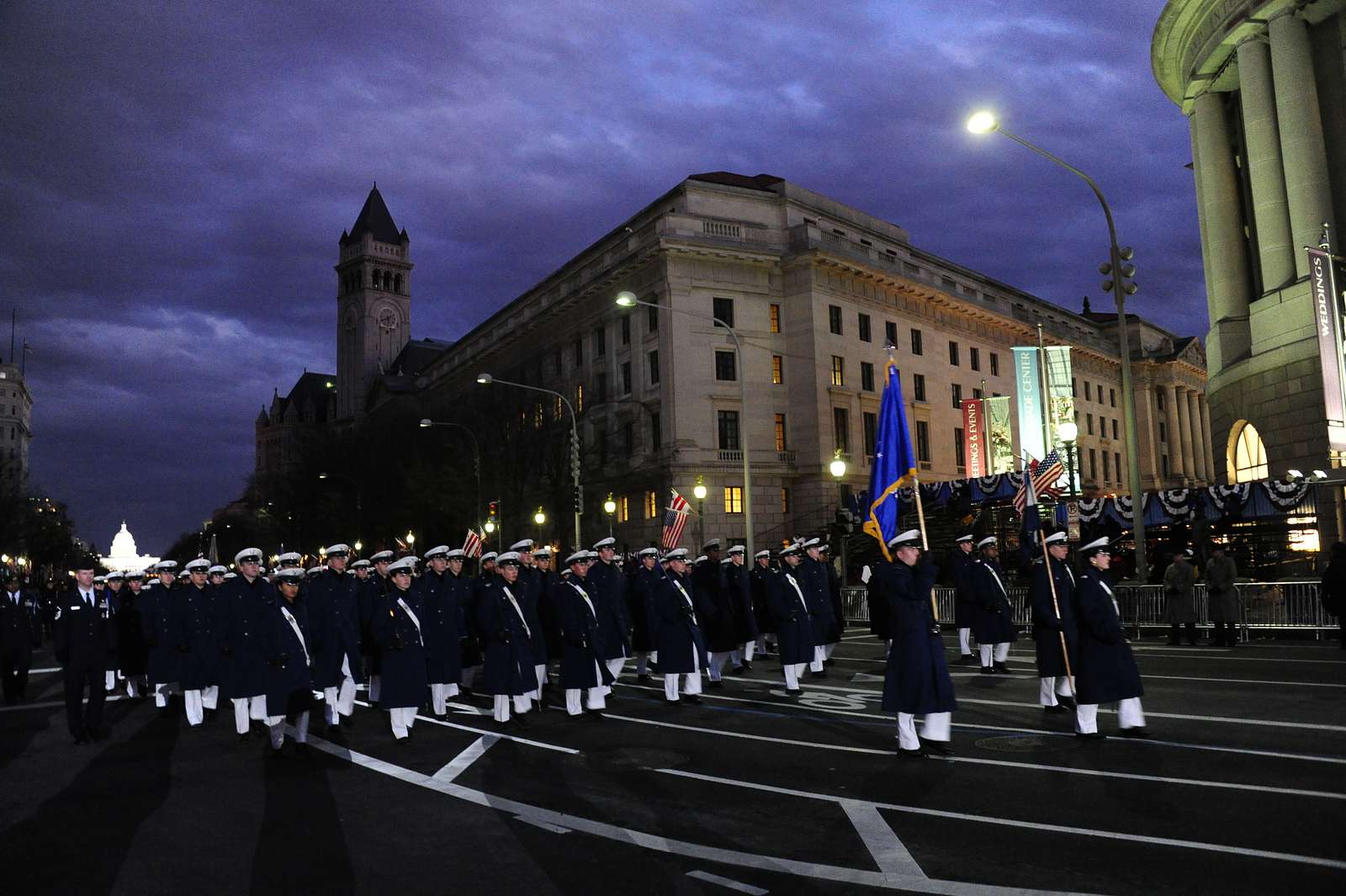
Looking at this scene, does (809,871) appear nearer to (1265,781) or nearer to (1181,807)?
(1181,807)

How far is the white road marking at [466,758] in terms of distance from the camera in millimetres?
9521

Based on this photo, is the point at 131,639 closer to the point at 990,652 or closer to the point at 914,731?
the point at 914,731

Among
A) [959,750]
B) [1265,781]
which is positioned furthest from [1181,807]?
[959,750]

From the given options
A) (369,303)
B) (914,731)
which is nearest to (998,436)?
(914,731)

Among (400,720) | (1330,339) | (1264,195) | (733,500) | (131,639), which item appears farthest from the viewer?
(733,500)

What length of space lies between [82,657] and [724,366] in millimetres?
42240

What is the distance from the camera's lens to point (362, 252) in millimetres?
137250

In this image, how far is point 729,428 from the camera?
174ft

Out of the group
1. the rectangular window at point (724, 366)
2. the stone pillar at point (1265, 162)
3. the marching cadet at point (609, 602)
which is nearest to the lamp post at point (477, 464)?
the rectangular window at point (724, 366)

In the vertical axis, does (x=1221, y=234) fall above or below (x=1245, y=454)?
above

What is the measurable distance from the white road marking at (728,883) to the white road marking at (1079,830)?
1.94m

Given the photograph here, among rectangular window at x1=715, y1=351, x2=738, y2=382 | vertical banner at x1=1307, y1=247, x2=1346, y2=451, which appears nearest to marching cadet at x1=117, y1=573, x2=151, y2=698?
vertical banner at x1=1307, y1=247, x2=1346, y2=451

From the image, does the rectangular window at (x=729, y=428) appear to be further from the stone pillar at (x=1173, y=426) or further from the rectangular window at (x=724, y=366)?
the stone pillar at (x=1173, y=426)

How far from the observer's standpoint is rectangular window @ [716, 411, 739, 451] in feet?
172
